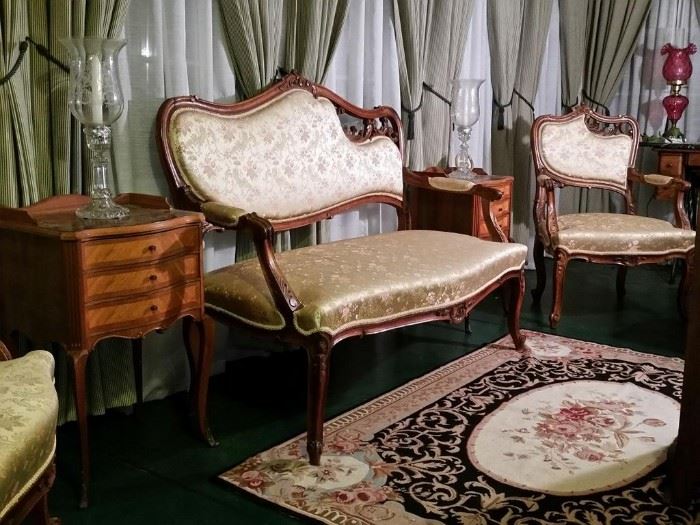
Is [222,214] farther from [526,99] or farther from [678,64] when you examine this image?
[678,64]

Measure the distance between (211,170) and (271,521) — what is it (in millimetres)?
1276

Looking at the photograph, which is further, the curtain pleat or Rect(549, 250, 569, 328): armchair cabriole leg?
the curtain pleat

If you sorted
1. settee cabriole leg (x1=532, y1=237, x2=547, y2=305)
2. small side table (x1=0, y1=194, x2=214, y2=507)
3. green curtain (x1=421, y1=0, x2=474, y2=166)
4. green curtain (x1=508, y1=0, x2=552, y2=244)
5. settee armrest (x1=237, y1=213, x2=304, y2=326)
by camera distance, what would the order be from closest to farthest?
small side table (x1=0, y1=194, x2=214, y2=507) → settee armrest (x1=237, y1=213, x2=304, y2=326) → green curtain (x1=421, y1=0, x2=474, y2=166) → settee cabriole leg (x1=532, y1=237, x2=547, y2=305) → green curtain (x1=508, y1=0, x2=552, y2=244)

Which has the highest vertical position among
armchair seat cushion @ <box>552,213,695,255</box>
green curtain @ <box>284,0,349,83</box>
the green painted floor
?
green curtain @ <box>284,0,349,83</box>

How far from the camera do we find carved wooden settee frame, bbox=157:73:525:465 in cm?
222

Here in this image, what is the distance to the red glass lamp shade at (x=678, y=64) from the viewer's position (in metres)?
4.90

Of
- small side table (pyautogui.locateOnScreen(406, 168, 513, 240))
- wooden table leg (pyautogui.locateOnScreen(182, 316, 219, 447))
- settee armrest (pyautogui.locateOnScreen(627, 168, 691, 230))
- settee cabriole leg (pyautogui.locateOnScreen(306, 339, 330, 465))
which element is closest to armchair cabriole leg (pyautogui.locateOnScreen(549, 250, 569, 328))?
small side table (pyautogui.locateOnScreen(406, 168, 513, 240))

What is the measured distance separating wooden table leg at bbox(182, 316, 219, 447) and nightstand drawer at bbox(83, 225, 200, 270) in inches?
11.2

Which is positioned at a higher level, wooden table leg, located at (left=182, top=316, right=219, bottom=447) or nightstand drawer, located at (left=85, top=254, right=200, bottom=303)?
nightstand drawer, located at (left=85, top=254, right=200, bottom=303)

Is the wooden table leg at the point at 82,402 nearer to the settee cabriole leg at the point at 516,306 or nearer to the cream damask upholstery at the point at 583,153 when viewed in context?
the settee cabriole leg at the point at 516,306

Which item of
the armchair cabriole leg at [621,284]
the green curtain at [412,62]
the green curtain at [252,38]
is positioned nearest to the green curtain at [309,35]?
the green curtain at [252,38]

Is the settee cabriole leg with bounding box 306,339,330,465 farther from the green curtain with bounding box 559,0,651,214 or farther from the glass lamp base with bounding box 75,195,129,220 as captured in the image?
the green curtain with bounding box 559,0,651,214

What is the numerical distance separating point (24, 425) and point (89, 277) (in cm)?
72

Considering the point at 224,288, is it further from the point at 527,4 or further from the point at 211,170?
the point at 527,4
